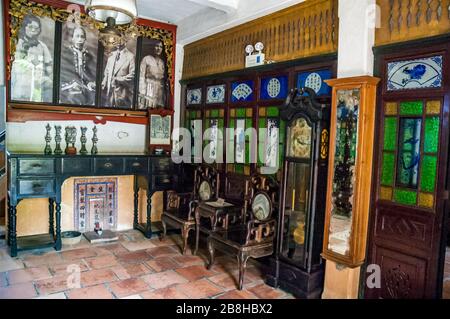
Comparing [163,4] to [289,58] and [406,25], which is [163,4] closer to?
[289,58]

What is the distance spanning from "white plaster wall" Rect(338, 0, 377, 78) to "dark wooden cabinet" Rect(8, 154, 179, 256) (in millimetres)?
3015

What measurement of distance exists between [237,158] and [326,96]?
5.25ft

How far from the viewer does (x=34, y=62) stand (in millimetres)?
4656

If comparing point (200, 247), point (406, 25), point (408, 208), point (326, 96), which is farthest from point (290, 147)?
point (200, 247)

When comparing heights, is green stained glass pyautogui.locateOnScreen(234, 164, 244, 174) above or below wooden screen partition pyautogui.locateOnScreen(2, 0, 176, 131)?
below

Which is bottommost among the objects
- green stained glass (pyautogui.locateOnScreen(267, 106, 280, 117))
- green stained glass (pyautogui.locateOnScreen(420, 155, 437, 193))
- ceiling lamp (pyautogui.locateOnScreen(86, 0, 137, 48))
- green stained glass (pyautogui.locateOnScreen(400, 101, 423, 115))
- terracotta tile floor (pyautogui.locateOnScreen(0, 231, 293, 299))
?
terracotta tile floor (pyautogui.locateOnScreen(0, 231, 293, 299))

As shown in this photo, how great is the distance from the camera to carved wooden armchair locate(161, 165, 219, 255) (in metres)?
4.50

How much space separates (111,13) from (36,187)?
101 inches

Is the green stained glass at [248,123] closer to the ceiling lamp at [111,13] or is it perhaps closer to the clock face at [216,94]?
the clock face at [216,94]

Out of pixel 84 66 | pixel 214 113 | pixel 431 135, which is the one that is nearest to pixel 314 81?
pixel 431 135

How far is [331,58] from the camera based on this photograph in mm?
3529

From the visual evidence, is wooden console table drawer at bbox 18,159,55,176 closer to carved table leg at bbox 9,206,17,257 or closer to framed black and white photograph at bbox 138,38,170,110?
carved table leg at bbox 9,206,17,257

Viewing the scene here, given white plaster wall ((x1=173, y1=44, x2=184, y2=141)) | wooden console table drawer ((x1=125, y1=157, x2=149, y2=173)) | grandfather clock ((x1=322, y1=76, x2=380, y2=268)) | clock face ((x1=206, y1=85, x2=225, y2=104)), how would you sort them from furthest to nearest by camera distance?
white plaster wall ((x1=173, y1=44, x2=184, y2=141)) < clock face ((x1=206, y1=85, x2=225, y2=104)) < wooden console table drawer ((x1=125, y1=157, x2=149, y2=173)) < grandfather clock ((x1=322, y1=76, x2=380, y2=268))

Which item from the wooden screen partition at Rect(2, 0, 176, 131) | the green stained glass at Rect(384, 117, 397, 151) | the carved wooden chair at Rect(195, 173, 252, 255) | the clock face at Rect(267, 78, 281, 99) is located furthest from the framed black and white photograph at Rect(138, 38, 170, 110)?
the green stained glass at Rect(384, 117, 397, 151)
